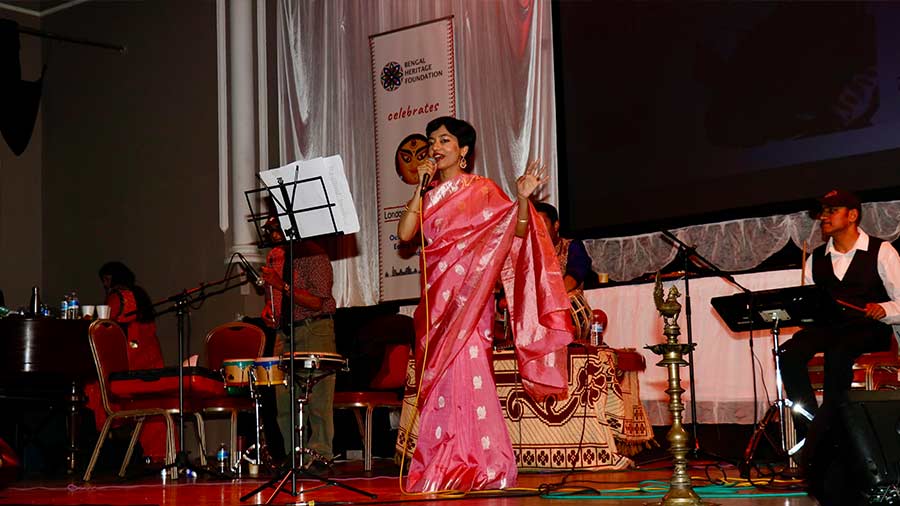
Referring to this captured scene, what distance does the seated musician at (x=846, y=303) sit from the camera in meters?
6.00

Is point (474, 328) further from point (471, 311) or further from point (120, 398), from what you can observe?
point (120, 398)

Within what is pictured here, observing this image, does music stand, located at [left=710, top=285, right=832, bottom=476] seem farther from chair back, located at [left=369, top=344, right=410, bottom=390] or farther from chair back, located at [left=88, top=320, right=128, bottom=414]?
chair back, located at [left=88, top=320, right=128, bottom=414]

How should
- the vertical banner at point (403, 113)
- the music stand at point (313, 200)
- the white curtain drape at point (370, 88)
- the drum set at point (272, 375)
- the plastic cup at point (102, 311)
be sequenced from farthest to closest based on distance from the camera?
1. the vertical banner at point (403, 113)
2. the white curtain drape at point (370, 88)
3. the plastic cup at point (102, 311)
4. the drum set at point (272, 375)
5. the music stand at point (313, 200)

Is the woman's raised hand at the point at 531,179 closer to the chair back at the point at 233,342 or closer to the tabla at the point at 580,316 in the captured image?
the tabla at the point at 580,316

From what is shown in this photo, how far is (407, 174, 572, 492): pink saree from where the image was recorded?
5188 millimetres

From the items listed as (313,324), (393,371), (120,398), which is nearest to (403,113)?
(393,371)

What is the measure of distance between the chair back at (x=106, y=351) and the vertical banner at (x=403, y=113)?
2445 millimetres

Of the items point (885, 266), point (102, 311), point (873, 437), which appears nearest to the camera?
point (873, 437)

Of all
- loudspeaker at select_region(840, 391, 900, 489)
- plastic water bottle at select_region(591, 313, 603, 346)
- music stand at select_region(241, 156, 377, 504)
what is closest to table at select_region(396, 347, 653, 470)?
plastic water bottle at select_region(591, 313, 603, 346)

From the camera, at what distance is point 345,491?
5.54m

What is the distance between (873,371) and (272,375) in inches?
139

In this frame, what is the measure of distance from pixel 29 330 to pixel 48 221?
4558mm

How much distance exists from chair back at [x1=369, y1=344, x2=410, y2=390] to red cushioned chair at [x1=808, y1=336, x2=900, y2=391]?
8.81 ft

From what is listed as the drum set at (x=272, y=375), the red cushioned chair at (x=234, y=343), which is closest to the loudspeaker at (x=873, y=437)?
the drum set at (x=272, y=375)
